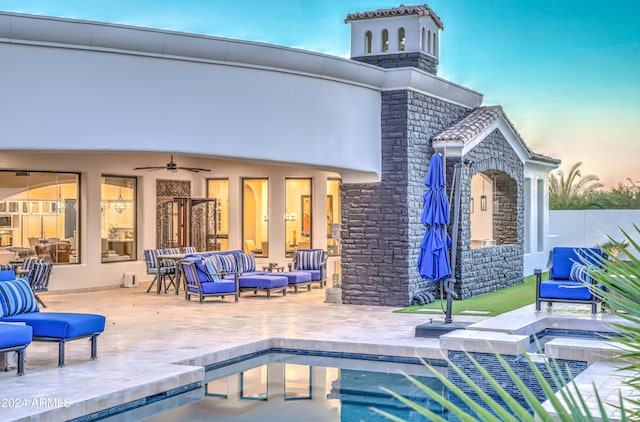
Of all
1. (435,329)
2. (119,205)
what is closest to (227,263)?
(119,205)

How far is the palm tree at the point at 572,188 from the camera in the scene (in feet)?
116

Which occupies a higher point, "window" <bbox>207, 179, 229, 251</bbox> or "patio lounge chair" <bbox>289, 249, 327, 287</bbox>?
"window" <bbox>207, 179, 229, 251</bbox>

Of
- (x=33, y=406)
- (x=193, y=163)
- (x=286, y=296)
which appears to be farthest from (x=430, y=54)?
(x=33, y=406)

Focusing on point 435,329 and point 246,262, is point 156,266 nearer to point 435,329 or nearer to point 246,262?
point 246,262

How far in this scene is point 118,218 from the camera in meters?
19.4

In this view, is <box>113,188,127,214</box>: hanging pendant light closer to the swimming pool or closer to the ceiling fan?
the ceiling fan

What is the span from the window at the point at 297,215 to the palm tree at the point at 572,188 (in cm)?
1825

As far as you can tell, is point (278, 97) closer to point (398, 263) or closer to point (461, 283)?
point (398, 263)

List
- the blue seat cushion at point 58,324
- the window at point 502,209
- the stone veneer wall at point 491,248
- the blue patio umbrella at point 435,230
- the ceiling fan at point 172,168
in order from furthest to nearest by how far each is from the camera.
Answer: the window at point 502,209
the ceiling fan at point 172,168
the stone veneer wall at point 491,248
the blue patio umbrella at point 435,230
the blue seat cushion at point 58,324

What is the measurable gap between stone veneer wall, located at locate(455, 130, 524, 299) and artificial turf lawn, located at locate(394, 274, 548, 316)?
0.29 meters

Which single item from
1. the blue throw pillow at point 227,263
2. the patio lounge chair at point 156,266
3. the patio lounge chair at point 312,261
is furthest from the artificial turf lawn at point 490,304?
the patio lounge chair at point 156,266

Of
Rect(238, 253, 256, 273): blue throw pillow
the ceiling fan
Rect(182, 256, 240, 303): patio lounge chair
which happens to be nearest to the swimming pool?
Rect(182, 256, 240, 303): patio lounge chair

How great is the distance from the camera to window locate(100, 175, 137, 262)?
19000 mm

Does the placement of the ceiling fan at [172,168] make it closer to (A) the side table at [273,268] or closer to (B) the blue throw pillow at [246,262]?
(B) the blue throw pillow at [246,262]
